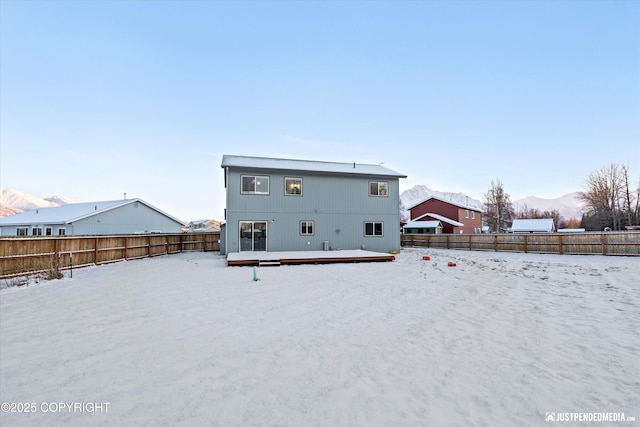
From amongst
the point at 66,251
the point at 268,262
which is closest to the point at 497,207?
the point at 268,262

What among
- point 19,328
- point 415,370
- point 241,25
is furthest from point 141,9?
point 415,370

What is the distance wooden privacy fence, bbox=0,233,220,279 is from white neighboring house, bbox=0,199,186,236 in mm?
11117

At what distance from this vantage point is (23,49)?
14.1 m

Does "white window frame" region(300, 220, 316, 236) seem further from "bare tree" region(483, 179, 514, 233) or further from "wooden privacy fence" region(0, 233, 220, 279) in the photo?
"bare tree" region(483, 179, 514, 233)

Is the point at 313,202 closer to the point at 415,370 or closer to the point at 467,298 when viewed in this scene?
the point at 467,298

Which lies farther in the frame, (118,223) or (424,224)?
(424,224)

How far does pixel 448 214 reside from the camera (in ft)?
128

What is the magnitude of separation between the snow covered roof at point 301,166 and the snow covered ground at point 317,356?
1015 centimetres

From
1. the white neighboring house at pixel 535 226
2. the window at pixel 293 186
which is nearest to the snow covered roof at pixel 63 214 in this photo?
the window at pixel 293 186

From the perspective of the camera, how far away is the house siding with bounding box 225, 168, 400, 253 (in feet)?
55.7

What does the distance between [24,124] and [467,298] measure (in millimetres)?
26006

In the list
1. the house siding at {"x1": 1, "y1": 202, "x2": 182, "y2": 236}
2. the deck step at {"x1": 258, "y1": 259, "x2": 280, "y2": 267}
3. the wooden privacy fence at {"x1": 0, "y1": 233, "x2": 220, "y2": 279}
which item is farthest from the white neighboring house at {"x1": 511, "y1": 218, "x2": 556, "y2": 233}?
the house siding at {"x1": 1, "y1": 202, "x2": 182, "y2": 236}

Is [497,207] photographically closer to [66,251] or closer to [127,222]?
[127,222]

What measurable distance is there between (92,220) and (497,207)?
6053cm
